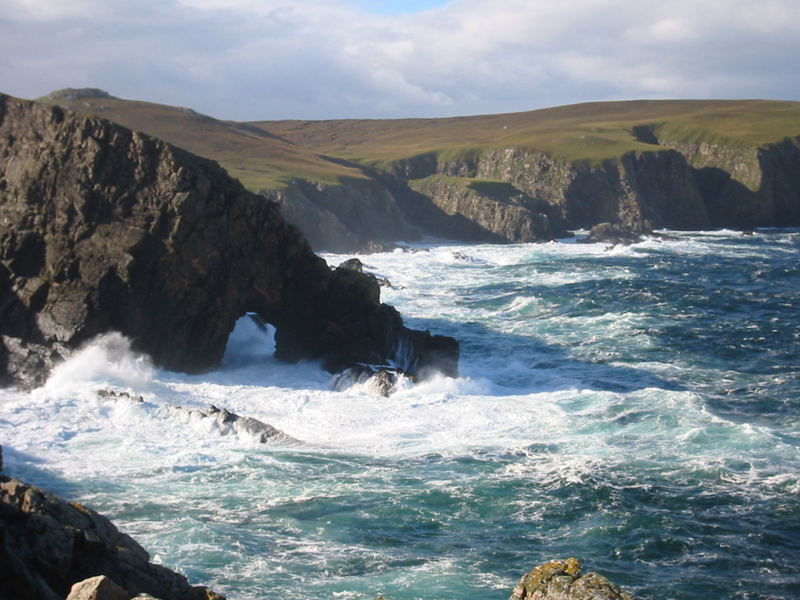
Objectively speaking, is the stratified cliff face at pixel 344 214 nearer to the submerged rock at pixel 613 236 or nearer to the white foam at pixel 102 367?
the submerged rock at pixel 613 236

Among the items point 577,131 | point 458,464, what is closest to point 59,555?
point 458,464

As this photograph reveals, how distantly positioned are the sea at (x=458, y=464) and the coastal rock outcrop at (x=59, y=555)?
398 cm

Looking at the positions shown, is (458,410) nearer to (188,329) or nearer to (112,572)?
(188,329)

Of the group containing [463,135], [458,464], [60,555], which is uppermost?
[463,135]

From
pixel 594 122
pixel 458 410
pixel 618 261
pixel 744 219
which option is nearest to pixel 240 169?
pixel 618 261

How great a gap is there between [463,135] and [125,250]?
441 ft

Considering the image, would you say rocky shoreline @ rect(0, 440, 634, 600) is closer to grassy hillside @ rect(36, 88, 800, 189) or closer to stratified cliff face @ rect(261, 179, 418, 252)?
stratified cliff face @ rect(261, 179, 418, 252)

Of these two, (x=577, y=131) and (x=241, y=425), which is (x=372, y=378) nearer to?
(x=241, y=425)

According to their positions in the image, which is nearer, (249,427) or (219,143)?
(249,427)

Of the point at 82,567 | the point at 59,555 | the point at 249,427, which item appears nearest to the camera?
the point at 59,555

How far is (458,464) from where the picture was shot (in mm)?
24172

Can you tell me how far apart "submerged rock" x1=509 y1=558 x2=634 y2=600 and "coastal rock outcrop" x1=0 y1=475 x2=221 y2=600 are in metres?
4.59

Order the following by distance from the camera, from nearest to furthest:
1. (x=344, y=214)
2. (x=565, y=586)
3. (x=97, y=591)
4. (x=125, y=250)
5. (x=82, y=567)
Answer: (x=97, y=591)
(x=565, y=586)
(x=82, y=567)
(x=125, y=250)
(x=344, y=214)

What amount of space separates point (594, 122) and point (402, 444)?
141552mm
